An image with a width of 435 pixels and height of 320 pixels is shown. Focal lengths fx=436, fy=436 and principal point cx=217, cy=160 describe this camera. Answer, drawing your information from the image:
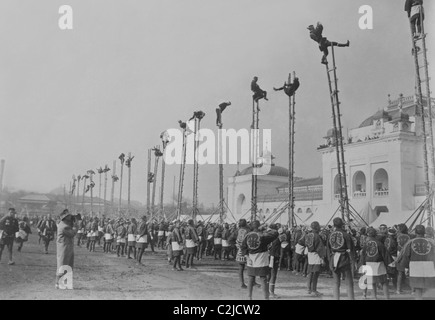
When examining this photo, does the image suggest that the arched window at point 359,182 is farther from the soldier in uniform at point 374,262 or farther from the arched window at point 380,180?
the soldier in uniform at point 374,262

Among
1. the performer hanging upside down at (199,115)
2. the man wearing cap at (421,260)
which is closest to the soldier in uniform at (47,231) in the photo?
the performer hanging upside down at (199,115)

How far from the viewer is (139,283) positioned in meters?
12.1

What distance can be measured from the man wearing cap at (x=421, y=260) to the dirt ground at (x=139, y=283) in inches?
56.1

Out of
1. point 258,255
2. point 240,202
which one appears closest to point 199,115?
point 258,255

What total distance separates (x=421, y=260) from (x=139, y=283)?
7225 millimetres

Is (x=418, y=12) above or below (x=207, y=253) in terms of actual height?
above

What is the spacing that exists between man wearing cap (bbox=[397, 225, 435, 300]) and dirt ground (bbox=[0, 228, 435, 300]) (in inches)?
56.1

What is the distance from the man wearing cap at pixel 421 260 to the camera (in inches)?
369

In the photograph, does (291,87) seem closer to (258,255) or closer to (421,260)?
(258,255)

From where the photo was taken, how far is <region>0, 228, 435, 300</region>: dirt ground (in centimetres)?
1045
